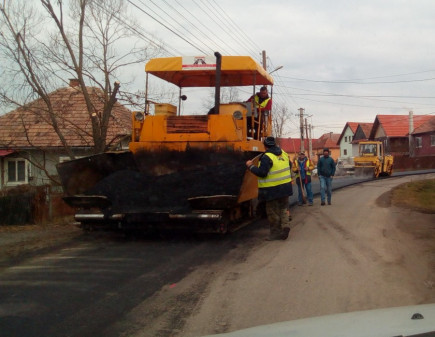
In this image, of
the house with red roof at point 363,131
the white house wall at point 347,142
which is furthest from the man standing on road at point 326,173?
the white house wall at point 347,142

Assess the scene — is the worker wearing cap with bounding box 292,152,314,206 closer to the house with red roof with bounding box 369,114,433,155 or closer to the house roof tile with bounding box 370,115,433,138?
the house with red roof with bounding box 369,114,433,155

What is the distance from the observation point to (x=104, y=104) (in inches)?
498

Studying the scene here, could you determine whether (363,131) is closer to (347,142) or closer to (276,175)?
(347,142)

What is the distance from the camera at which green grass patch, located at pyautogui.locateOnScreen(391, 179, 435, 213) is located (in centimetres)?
1222

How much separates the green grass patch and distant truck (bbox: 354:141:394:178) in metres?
12.4

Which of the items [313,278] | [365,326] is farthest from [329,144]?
[365,326]

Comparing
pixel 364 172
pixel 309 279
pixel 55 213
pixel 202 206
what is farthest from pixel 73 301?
pixel 364 172

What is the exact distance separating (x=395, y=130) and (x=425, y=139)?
4755mm

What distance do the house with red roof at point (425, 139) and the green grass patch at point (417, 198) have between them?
35.1 meters

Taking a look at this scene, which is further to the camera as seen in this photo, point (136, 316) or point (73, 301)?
point (73, 301)

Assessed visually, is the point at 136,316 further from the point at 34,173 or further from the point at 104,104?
the point at 34,173

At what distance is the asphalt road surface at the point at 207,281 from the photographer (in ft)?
13.7

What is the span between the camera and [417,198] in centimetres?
1445

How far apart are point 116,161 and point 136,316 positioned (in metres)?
4.09
